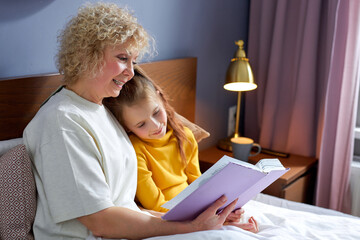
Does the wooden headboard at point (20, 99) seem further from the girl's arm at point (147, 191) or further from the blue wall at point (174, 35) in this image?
the girl's arm at point (147, 191)

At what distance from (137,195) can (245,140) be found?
933 mm

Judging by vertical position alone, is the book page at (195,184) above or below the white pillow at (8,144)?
below

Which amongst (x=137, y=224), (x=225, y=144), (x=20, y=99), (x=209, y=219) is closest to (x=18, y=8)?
(x=20, y=99)

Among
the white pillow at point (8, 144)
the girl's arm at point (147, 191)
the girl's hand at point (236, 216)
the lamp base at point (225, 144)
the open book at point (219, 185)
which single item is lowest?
the lamp base at point (225, 144)

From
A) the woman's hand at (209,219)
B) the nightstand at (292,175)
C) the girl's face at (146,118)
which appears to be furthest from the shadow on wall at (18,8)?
the nightstand at (292,175)

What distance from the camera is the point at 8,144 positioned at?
136 cm

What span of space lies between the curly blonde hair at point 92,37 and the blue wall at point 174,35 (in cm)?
21

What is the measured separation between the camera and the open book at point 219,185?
48.3 inches

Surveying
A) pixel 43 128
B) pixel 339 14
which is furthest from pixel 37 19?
pixel 339 14

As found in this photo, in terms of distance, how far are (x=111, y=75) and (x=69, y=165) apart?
0.32m

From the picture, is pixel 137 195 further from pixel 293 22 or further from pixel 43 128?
pixel 293 22

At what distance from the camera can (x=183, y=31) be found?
225 centimetres

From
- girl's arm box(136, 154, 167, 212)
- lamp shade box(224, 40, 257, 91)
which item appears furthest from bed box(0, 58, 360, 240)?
lamp shade box(224, 40, 257, 91)

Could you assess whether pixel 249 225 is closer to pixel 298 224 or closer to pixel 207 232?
pixel 298 224
